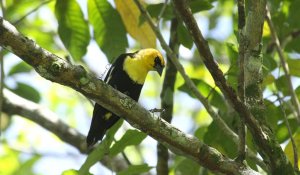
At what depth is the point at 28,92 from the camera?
4793 millimetres

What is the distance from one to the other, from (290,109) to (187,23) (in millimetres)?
1413

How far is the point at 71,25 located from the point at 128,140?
863 millimetres

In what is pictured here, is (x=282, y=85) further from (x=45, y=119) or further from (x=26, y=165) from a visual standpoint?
(x=26, y=165)

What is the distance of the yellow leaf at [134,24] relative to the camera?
3.70 metres

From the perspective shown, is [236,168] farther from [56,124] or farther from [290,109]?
[56,124]

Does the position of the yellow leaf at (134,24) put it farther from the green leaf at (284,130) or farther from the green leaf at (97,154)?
the green leaf at (284,130)

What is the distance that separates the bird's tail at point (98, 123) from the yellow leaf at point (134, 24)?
0.61 m

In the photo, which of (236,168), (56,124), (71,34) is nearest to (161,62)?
(56,124)

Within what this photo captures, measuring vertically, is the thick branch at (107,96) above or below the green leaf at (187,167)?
below

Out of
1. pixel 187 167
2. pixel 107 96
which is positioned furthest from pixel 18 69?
pixel 107 96

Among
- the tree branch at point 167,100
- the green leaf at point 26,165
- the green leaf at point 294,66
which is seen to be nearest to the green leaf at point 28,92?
the green leaf at point 26,165

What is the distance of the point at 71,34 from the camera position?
3662mm

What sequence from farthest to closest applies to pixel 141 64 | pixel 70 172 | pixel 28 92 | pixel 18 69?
pixel 18 69 → pixel 28 92 → pixel 141 64 → pixel 70 172

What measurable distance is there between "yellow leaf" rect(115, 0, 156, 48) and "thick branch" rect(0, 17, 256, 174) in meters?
1.07
